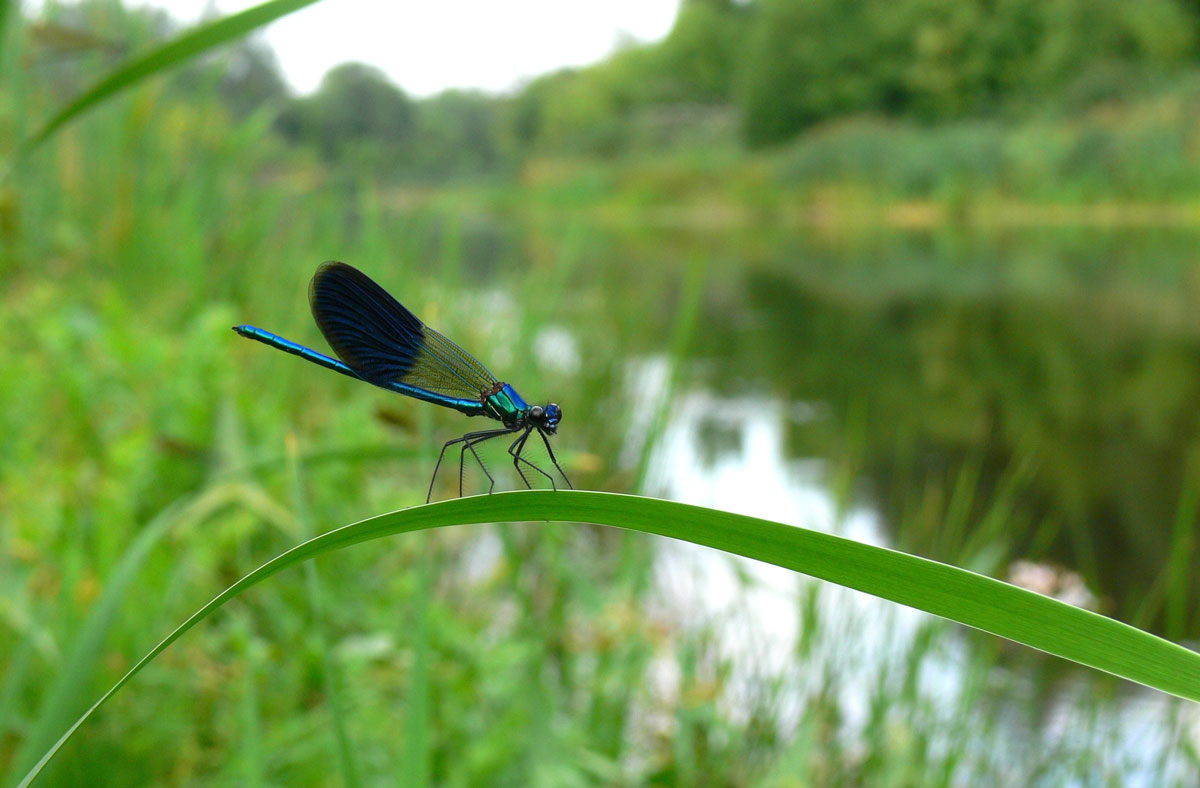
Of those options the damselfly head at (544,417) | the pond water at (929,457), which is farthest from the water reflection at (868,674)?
the damselfly head at (544,417)

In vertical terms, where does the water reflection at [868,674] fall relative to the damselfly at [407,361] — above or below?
below

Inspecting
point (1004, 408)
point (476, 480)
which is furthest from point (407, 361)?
point (1004, 408)

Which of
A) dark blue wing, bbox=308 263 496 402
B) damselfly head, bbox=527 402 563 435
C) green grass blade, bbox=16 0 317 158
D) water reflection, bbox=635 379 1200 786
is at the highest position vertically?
→ green grass blade, bbox=16 0 317 158

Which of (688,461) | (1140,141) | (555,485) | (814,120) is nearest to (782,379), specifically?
(688,461)

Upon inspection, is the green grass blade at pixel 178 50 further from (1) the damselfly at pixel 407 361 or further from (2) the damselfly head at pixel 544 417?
(2) the damselfly head at pixel 544 417

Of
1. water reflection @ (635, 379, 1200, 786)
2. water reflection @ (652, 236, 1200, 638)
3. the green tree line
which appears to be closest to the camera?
water reflection @ (635, 379, 1200, 786)

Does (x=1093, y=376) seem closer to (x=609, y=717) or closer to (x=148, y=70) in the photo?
(x=609, y=717)

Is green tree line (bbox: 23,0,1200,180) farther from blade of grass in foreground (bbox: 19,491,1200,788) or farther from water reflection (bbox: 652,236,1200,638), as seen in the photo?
blade of grass in foreground (bbox: 19,491,1200,788)

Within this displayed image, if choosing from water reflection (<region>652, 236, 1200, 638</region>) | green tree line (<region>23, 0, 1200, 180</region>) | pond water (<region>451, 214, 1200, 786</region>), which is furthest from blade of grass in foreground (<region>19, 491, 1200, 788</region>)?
green tree line (<region>23, 0, 1200, 180</region>)
